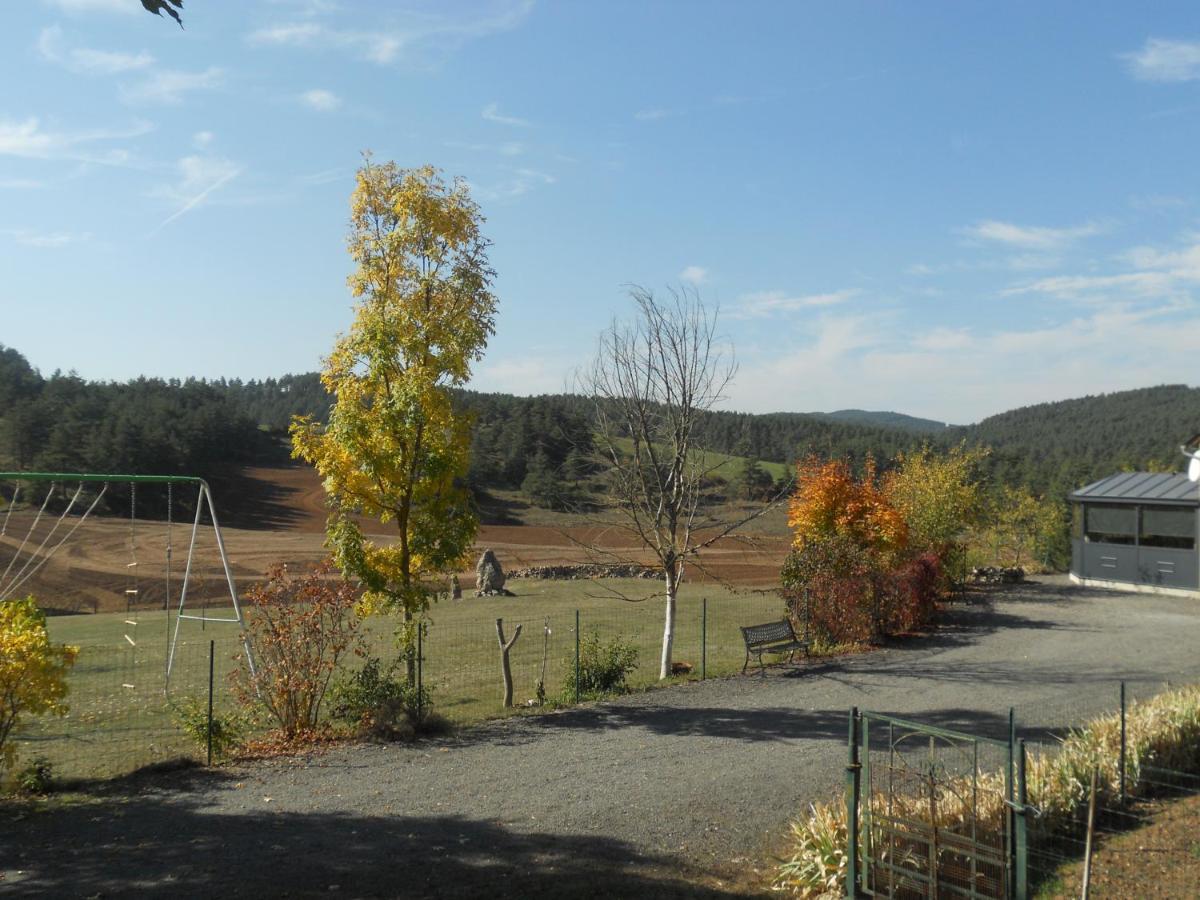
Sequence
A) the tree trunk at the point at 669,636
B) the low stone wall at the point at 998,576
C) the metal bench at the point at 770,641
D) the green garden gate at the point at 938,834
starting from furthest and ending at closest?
the low stone wall at the point at 998,576 → the metal bench at the point at 770,641 → the tree trunk at the point at 669,636 → the green garden gate at the point at 938,834

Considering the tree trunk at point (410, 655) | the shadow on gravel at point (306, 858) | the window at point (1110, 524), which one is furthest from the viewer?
the window at point (1110, 524)

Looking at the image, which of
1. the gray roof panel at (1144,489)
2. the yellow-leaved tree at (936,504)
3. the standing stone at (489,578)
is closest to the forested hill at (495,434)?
the yellow-leaved tree at (936,504)

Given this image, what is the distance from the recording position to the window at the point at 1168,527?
27.7 meters

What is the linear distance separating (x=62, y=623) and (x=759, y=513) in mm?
21609

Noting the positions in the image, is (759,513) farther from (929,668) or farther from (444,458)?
(444,458)

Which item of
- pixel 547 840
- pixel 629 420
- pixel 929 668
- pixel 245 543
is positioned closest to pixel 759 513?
pixel 629 420

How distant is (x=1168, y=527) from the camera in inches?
1110

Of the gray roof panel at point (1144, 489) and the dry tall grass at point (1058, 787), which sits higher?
the gray roof panel at point (1144, 489)

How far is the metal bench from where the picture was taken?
52.1 ft

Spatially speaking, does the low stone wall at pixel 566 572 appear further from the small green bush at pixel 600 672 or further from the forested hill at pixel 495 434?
the small green bush at pixel 600 672

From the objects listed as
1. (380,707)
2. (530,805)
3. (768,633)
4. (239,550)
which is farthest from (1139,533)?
(239,550)

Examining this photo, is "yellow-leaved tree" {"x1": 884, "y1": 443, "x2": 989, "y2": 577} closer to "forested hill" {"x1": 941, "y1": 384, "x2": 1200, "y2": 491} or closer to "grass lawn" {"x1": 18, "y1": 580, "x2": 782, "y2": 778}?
"grass lawn" {"x1": 18, "y1": 580, "x2": 782, "y2": 778}

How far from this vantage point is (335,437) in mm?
11719

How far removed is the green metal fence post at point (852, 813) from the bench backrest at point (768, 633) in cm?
941
